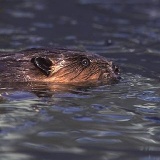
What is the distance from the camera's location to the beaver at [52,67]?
716cm

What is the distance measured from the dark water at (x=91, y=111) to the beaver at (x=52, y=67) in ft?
0.86

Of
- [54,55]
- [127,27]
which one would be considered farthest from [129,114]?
[127,27]

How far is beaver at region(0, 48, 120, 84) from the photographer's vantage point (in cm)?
716

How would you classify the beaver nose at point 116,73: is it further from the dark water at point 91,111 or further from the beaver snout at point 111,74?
the dark water at point 91,111

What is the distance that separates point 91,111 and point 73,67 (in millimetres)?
1340

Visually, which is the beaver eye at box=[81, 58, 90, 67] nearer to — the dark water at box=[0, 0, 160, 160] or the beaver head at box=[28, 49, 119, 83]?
Result: the beaver head at box=[28, 49, 119, 83]

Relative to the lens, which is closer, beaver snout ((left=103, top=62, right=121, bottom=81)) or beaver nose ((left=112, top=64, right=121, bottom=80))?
beaver snout ((left=103, top=62, right=121, bottom=81))

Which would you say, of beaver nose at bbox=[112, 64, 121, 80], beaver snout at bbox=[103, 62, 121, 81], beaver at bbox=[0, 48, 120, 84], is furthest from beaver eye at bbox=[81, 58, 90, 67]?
beaver nose at bbox=[112, 64, 121, 80]

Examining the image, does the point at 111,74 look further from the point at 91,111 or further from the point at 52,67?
the point at 91,111

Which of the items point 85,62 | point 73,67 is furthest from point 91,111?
point 85,62

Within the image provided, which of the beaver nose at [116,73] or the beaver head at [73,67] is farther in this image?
the beaver nose at [116,73]

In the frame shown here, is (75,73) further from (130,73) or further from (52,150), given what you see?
(52,150)

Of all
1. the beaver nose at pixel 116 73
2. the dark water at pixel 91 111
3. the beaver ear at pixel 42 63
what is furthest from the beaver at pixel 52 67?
the dark water at pixel 91 111

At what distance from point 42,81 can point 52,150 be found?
2484 millimetres
